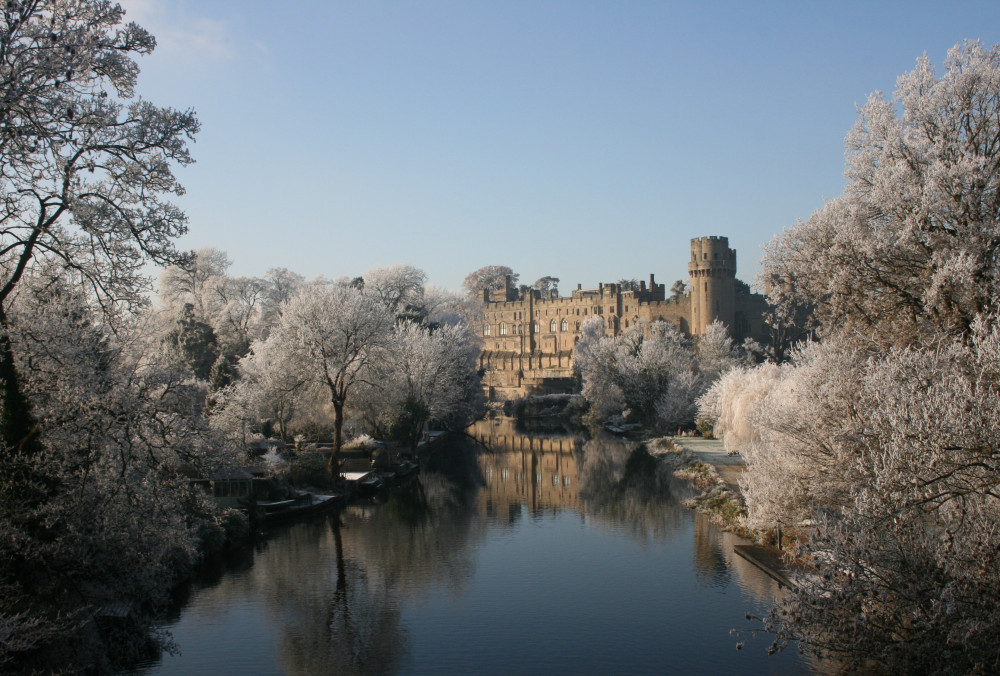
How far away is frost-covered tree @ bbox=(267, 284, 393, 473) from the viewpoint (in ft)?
90.8

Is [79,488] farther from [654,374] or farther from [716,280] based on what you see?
[716,280]

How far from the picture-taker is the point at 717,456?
31875 mm

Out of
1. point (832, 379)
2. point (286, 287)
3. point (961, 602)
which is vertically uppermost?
point (286, 287)

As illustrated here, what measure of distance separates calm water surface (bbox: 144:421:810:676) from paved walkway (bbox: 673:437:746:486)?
2101 millimetres

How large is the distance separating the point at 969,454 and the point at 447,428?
40073 mm

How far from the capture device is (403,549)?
1947 cm

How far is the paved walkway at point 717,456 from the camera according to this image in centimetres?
2694

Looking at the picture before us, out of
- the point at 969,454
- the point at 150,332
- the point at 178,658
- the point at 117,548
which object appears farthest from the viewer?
the point at 150,332

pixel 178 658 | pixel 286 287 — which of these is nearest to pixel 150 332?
pixel 178 658

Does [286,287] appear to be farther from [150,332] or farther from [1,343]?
[1,343]

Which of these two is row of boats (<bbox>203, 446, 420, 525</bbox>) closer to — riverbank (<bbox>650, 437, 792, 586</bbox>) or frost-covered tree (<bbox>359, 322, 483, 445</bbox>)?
frost-covered tree (<bbox>359, 322, 483, 445</bbox>)

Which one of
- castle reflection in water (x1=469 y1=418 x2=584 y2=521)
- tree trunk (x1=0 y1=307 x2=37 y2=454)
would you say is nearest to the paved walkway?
castle reflection in water (x1=469 y1=418 x2=584 y2=521)

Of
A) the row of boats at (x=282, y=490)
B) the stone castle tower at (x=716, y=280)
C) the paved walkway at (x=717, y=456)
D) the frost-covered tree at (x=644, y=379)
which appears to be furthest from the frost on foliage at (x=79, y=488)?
the stone castle tower at (x=716, y=280)

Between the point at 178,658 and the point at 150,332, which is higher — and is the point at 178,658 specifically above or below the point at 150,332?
below
